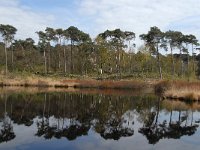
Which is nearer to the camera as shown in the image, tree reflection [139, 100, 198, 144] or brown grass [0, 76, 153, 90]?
tree reflection [139, 100, 198, 144]

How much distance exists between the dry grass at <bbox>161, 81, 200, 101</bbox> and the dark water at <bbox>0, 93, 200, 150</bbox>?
3.05 m

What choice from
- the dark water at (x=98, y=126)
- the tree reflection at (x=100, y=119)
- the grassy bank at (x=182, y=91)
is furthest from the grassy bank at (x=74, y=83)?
the dark water at (x=98, y=126)

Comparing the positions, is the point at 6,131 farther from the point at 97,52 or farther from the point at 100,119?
the point at 97,52

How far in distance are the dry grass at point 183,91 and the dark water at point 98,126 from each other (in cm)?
305

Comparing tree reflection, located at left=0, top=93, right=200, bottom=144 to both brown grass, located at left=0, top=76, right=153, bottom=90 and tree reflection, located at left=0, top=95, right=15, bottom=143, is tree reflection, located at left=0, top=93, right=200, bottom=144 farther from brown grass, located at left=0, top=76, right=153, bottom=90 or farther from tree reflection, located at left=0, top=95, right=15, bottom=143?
brown grass, located at left=0, top=76, right=153, bottom=90

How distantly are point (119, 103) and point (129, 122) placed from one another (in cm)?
976

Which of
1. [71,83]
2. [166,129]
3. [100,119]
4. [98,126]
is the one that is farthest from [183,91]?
[71,83]

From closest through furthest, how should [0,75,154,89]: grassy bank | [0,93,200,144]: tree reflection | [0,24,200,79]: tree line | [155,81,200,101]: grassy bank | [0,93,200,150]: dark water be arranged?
1. [0,93,200,150]: dark water
2. [0,93,200,144]: tree reflection
3. [155,81,200,101]: grassy bank
4. [0,75,154,89]: grassy bank
5. [0,24,200,79]: tree line

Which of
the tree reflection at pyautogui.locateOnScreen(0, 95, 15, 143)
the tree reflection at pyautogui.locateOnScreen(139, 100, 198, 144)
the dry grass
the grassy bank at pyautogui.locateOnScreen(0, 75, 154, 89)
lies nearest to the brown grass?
the grassy bank at pyautogui.locateOnScreen(0, 75, 154, 89)

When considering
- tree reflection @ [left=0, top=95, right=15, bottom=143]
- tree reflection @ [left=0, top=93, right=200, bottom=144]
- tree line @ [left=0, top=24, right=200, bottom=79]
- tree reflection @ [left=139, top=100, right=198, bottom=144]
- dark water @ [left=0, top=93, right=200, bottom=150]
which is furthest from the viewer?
tree line @ [left=0, top=24, right=200, bottom=79]

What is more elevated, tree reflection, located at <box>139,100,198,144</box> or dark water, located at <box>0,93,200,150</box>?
dark water, located at <box>0,93,200,150</box>

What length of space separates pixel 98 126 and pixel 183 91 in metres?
17.5

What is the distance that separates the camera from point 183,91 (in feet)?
111

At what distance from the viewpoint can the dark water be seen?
→ 1429 centimetres
